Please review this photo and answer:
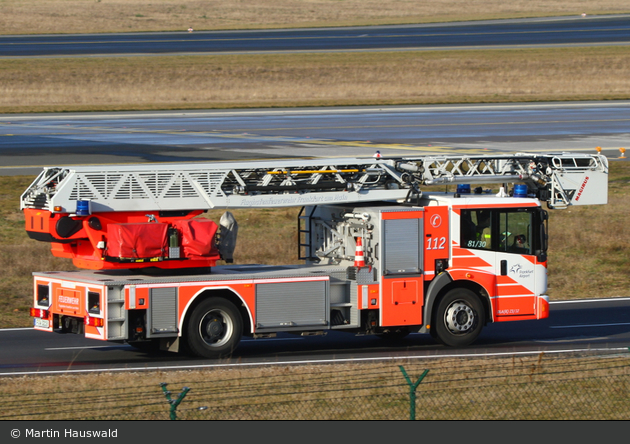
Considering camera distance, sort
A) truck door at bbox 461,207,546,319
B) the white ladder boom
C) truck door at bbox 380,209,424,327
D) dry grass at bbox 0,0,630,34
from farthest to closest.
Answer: dry grass at bbox 0,0,630,34
truck door at bbox 461,207,546,319
truck door at bbox 380,209,424,327
the white ladder boom

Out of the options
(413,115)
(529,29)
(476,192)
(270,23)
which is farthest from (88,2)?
(476,192)

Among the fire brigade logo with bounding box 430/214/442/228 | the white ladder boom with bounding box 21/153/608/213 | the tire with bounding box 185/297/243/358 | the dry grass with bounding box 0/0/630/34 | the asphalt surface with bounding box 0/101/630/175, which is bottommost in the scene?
the tire with bounding box 185/297/243/358

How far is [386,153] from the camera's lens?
40.1 m

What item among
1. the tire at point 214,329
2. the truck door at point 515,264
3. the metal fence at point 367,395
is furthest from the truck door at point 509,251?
the tire at point 214,329

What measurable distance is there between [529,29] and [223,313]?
96.1 meters

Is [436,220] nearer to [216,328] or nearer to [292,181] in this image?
[292,181]

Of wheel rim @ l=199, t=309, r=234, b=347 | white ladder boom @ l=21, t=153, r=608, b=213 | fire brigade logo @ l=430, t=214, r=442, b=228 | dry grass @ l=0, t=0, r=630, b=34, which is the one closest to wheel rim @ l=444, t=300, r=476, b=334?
fire brigade logo @ l=430, t=214, r=442, b=228

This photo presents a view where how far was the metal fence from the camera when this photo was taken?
1288cm

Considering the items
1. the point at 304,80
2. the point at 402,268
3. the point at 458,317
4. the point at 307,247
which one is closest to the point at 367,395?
the point at 402,268

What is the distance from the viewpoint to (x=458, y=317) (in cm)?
1780

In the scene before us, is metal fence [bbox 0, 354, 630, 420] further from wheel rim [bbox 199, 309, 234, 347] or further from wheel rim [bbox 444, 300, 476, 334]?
wheel rim [bbox 444, 300, 476, 334]

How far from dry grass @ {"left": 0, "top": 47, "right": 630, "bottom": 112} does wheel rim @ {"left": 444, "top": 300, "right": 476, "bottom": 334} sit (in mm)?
44555

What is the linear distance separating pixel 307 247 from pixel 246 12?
4584 inches

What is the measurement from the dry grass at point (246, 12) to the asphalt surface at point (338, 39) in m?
9.91
